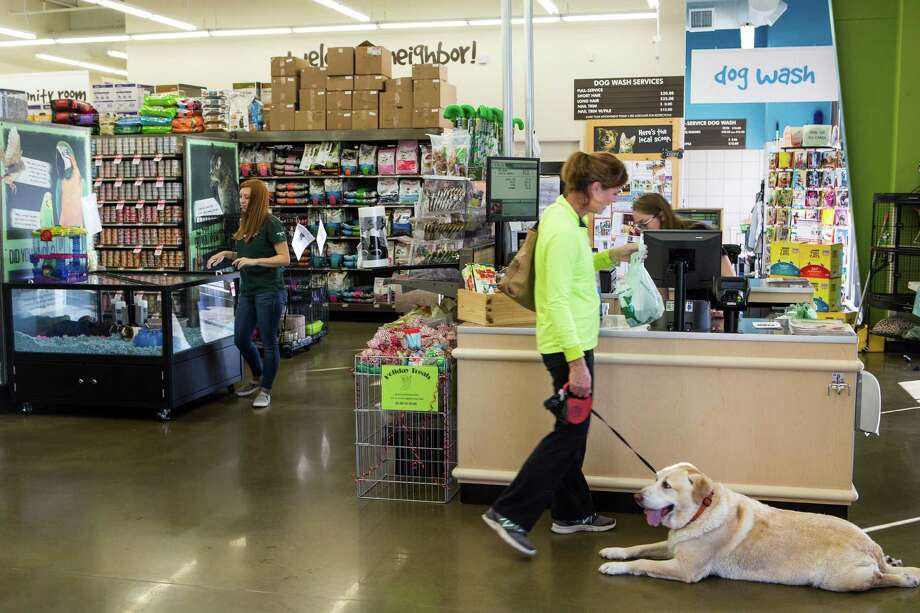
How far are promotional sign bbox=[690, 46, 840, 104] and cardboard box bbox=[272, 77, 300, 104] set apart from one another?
4580 mm

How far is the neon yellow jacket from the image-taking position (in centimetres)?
381

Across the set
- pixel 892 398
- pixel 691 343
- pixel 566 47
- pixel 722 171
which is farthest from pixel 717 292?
pixel 722 171

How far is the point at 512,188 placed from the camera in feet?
18.2

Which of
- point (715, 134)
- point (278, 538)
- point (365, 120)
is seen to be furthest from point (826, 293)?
point (715, 134)

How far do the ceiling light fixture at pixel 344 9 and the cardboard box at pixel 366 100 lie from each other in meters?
3.94

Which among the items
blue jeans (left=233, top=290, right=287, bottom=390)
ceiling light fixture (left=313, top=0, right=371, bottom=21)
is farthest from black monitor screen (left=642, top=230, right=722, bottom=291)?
ceiling light fixture (left=313, top=0, right=371, bottom=21)

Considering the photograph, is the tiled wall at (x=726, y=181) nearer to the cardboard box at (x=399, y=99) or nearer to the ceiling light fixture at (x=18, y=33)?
the cardboard box at (x=399, y=99)

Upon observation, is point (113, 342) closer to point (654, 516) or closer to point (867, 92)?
point (654, 516)

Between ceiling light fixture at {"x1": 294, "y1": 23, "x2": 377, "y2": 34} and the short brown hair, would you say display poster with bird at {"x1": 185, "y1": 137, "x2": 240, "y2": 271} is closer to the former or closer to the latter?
ceiling light fixture at {"x1": 294, "y1": 23, "x2": 377, "y2": 34}

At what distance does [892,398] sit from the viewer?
7305mm

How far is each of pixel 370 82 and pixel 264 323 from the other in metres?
4.98

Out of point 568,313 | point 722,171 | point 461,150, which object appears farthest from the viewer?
point 722,171

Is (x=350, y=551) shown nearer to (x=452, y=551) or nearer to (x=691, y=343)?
(x=452, y=551)

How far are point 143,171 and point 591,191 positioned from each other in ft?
24.5
